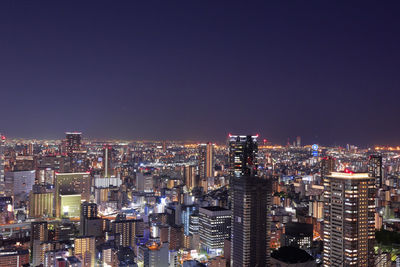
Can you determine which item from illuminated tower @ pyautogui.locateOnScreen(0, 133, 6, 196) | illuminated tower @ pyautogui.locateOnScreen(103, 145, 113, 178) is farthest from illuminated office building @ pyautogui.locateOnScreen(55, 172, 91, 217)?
illuminated tower @ pyautogui.locateOnScreen(103, 145, 113, 178)

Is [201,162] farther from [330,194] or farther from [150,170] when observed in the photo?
[330,194]

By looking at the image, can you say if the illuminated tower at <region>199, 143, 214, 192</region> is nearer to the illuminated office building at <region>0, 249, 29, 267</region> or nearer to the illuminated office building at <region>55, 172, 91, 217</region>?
the illuminated office building at <region>55, 172, 91, 217</region>

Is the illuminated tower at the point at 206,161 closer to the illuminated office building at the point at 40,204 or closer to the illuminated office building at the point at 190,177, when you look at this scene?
the illuminated office building at the point at 190,177

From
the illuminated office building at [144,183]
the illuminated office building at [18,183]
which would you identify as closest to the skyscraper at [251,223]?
the illuminated office building at [144,183]

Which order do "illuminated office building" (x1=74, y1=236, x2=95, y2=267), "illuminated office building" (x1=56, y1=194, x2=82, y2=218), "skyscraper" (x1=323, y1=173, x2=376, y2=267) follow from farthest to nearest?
"illuminated office building" (x1=56, y1=194, x2=82, y2=218) → "illuminated office building" (x1=74, y1=236, x2=95, y2=267) → "skyscraper" (x1=323, y1=173, x2=376, y2=267)

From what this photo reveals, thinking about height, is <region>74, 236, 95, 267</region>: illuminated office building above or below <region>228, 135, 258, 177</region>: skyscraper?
below

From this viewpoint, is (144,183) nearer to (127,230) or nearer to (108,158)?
(108,158)
